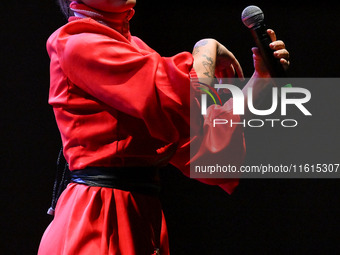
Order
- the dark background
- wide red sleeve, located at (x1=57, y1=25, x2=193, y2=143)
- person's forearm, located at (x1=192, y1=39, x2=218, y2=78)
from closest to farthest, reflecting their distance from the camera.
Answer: wide red sleeve, located at (x1=57, y1=25, x2=193, y2=143)
person's forearm, located at (x1=192, y1=39, x2=218, y2=78)
the dark background

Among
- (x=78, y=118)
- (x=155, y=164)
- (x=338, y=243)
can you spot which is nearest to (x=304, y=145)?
(x=338, y=243)

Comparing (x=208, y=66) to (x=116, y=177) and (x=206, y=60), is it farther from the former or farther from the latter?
(x=116, y=177)

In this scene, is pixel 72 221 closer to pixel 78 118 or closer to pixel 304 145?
pixel 78 118

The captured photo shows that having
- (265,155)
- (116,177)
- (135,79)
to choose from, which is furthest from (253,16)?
(265,155)

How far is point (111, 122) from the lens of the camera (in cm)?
78

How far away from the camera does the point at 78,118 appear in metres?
0.79

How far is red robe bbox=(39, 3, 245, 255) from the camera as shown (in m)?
0.73

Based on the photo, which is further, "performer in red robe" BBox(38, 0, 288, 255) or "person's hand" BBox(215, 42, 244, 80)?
"person's hand" BBox(215, 42, 244, 80)

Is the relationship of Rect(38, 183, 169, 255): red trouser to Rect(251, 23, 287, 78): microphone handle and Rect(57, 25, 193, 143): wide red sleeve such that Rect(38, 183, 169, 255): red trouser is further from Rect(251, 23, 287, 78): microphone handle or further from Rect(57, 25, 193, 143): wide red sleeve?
Rect(251, 23, 287, 78): microphone handle

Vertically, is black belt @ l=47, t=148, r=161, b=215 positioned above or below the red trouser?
above

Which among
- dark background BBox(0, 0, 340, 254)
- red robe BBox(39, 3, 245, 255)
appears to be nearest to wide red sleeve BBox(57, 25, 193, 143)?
red robe BBox(39, 3, 245, 255)

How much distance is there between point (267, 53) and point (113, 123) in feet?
0.88

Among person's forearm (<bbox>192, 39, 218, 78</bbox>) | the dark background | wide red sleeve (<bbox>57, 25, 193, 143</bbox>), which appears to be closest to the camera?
wide red sleeve (<bbox>57, 25, 193, 143</bbox>)

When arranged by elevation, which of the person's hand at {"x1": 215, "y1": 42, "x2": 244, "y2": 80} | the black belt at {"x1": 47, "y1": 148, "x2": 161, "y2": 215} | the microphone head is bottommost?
the black belt at {"x1": 47, "y1": 148, "x2": 161, "y2": 215}
